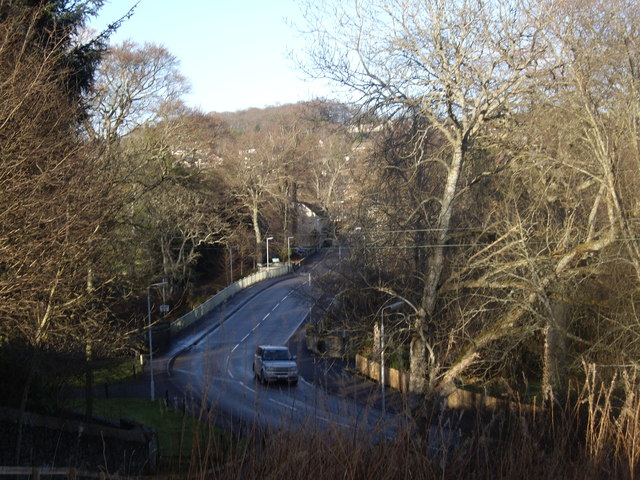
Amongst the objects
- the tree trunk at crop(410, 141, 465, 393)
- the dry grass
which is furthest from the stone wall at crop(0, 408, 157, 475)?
the dry grass

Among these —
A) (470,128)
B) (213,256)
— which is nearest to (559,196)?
(470,128)

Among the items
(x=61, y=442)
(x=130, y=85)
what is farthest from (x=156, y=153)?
(x=61, y=442)

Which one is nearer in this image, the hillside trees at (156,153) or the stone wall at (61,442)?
the stone wall at (61,442)

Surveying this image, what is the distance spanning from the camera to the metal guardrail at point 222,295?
38.7 m

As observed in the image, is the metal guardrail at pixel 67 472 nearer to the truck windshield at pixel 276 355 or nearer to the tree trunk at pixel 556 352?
the tree trunk at pixel 556 352

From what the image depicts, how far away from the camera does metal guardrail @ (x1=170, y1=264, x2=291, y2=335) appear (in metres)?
38.7

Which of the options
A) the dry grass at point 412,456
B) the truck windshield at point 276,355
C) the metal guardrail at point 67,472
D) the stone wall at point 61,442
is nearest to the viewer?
the metal guardrail at point 67,472

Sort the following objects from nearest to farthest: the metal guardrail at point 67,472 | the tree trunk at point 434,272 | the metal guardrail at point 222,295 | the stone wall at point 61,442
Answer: the metal guardrail at point 67,472, the stone wall at point 61,442, the tree trunk at point 434,272, the metal guardrail at point 222,295

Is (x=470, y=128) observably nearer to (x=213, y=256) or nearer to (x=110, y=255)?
(x=110, y=255)

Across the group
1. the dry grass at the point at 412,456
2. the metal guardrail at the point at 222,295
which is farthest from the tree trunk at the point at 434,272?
the metal guardrail at the point at 222,295

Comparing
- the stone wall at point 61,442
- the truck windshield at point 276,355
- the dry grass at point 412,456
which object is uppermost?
the dry grass at point 412,456

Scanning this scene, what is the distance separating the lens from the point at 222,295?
43.8 metres

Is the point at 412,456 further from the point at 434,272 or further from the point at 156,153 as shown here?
the point at 156,153

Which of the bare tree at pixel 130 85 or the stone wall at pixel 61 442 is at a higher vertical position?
the bare tree at pixel 130 85
